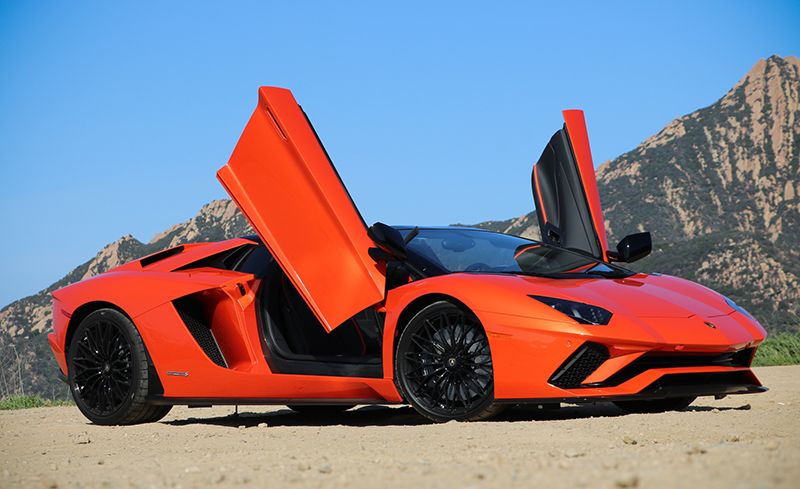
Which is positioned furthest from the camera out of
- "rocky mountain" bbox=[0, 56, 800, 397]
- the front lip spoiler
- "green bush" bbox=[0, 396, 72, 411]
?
"rocky mountain" bbox=[0, 56, 800, 397]

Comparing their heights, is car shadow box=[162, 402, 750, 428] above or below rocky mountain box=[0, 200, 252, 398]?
below

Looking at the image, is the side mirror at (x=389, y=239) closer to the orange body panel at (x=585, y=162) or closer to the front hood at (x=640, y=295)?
the front hood at (x=640, y=295)

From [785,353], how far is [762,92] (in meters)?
74.7

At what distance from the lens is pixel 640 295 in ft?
20.2

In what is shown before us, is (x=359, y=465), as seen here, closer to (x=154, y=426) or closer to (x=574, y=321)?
(x=574, y=321)

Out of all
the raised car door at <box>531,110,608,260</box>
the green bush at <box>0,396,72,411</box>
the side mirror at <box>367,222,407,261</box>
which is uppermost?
the raised car door at <box>531,110,608,260</box>

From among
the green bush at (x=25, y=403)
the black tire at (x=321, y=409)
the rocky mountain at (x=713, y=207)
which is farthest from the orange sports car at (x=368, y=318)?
the rocky mountain at (x=713, y=207)

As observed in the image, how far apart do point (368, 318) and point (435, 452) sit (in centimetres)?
212

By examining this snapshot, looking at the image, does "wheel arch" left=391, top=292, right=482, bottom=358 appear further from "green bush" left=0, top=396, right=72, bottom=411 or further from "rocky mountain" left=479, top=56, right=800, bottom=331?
"rocky mountain" left=479, top=56, right=800, bottom=331

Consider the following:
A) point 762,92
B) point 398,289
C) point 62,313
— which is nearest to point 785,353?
point 398,289

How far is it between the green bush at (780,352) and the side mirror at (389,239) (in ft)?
24.4

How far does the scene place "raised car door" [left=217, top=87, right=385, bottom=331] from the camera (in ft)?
20.8

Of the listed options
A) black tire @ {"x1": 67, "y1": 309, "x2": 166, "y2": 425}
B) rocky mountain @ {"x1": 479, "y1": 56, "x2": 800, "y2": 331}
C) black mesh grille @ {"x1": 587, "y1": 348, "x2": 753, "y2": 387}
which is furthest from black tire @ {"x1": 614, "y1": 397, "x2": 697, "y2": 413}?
rocky mountain @ {"x1": 479, "y1": 56, "x2": 800, "y2": 331}

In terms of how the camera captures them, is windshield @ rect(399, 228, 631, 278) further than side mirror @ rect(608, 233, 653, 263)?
No
